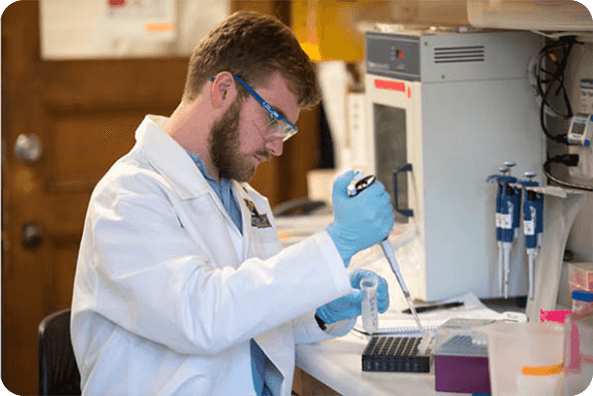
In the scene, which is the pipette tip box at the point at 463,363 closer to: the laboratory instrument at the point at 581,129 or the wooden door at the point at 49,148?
the laboratory instrument at the point at 581,129

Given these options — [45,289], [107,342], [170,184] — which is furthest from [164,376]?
[45,289]

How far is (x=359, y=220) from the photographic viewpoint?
1795 mm

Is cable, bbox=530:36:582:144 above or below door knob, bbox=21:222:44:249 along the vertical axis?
above

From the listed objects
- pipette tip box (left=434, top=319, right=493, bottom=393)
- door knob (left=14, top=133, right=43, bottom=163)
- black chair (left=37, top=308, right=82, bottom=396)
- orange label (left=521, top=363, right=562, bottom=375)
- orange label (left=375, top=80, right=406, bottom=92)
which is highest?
orange label (left=375, top=80, right=406, bottom=92)

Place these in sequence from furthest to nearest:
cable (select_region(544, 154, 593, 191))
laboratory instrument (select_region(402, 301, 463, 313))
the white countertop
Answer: laboratory instrument (select_region(402, 301, 463, 313)), cable (select_region(544, 154, 593, 191)), the white countertop

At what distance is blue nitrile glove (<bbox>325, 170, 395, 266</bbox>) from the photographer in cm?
179

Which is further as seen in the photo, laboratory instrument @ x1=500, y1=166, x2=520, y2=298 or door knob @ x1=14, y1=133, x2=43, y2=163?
door knob @ x1=14, y1=133, x2=43, y2=163

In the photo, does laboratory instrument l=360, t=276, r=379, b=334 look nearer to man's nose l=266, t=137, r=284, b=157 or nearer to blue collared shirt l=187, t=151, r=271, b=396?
blue collared shirt l=187, t=151, r=271, b=396

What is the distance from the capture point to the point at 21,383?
3729 mm

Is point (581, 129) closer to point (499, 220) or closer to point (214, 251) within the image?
point (499, 220)

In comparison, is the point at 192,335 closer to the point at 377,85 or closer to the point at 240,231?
the point at 240,231

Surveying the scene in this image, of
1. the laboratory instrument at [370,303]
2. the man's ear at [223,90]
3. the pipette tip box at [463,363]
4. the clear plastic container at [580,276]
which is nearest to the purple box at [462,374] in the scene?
the pipette tip box at [463,363]

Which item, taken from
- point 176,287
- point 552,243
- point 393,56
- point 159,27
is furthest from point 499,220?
point 159,27

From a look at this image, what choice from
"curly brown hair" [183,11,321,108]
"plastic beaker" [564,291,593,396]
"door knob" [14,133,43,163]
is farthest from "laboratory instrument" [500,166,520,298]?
"door knob" [14,133,43,163]
